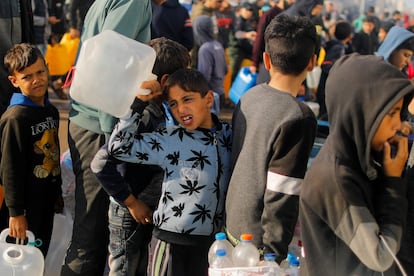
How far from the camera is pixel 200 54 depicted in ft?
30.6

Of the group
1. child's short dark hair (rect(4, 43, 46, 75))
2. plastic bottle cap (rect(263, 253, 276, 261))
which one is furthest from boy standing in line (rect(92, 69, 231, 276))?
child's short dark hair (rect(4, 43, 46, 75))

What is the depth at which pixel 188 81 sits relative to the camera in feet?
10.1

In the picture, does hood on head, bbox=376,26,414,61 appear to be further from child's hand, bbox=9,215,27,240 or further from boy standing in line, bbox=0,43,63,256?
child's hand, bbox=9,215,27,240

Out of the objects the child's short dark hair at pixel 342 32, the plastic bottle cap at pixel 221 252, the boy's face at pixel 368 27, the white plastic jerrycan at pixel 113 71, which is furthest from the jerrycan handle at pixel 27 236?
the boy's face at pixel 368 27

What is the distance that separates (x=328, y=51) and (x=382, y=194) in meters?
7.20

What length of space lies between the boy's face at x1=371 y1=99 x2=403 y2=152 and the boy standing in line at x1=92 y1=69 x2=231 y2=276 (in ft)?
2.94

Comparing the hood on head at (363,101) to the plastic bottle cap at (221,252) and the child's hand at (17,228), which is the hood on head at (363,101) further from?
the child's hand at (17,228)

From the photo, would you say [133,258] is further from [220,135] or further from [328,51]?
[328,51]

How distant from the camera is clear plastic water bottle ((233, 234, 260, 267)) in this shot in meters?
2.60

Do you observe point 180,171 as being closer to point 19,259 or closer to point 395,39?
point 19,259

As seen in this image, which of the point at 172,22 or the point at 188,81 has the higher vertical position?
the point at 188,81

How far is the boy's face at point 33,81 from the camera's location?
378 centimetres

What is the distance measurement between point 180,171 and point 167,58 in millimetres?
561

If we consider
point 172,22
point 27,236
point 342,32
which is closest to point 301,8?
point 172,22
